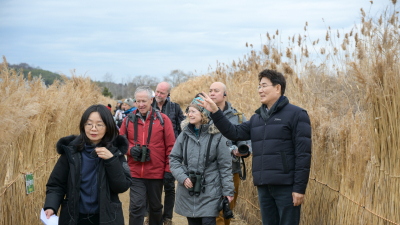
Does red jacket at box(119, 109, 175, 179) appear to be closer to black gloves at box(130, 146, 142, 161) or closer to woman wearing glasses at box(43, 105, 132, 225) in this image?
black gloves at box(130, 146, 142, 161)

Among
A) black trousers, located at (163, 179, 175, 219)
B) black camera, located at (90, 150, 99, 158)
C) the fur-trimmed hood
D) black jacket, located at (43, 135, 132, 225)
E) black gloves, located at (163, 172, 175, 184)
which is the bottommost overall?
black trousers, located at (163, 179, 175, 219)

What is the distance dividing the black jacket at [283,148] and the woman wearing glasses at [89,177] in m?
1.19

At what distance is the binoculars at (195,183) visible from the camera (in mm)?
3635

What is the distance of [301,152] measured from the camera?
3.00m

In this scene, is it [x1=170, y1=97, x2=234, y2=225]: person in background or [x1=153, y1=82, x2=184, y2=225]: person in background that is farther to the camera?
[x1=153, y1=82, x2=184, y2=225]: person in background

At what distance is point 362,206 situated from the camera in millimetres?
3021

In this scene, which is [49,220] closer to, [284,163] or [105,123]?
[105,123]

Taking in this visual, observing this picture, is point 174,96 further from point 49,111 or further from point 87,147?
point 87,147

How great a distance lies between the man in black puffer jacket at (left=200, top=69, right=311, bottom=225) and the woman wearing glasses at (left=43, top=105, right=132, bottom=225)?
3.26ft

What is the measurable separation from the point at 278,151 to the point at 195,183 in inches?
39.8

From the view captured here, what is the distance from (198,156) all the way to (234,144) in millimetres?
812

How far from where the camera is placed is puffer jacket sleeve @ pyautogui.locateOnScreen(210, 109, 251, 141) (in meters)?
3.33

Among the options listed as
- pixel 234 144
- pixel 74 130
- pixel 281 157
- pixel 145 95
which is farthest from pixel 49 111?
pixel 281 157

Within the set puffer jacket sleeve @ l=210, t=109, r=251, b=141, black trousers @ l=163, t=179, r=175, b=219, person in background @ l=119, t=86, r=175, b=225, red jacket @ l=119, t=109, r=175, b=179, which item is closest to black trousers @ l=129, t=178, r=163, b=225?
person in background @ l=119, t=86, r=175, b=225
